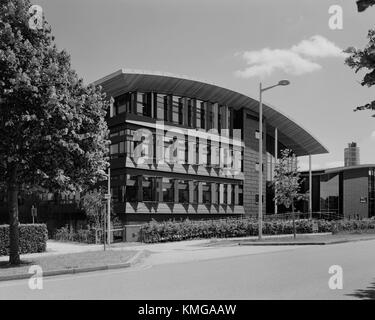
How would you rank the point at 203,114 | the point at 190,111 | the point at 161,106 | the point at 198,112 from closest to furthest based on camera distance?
the point at 161,106, the point at 190,111, the point at 198,112, the point at 203,114

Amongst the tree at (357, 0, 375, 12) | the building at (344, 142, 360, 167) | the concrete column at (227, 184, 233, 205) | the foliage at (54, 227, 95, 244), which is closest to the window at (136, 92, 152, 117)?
the foliage at (54, 227, 95, 244)

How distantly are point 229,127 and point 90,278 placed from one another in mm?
33901

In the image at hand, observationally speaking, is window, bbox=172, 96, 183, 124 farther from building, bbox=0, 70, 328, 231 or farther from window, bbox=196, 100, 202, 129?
window, bbox=196, 100, 202, 129

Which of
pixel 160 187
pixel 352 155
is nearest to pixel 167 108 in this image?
pixel 160 187

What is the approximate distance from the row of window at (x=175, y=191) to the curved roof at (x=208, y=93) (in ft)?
22.6

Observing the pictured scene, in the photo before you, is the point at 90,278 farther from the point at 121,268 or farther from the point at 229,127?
the point at 229,127

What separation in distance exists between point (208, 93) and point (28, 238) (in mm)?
24104

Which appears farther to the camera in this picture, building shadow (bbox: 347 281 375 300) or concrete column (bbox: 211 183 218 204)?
concrete column (bbox: 211 183 218 204)

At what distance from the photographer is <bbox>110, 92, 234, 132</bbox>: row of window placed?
125ft

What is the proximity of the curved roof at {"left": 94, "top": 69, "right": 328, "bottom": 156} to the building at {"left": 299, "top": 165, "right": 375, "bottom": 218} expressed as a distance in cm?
430

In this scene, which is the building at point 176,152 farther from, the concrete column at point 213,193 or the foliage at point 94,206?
the foliage at point 94,206

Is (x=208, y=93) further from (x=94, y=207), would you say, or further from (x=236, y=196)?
(x=94, y=207)

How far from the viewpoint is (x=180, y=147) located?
39.8 m

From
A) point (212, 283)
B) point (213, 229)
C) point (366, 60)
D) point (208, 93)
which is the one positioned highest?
point (208, 93)
